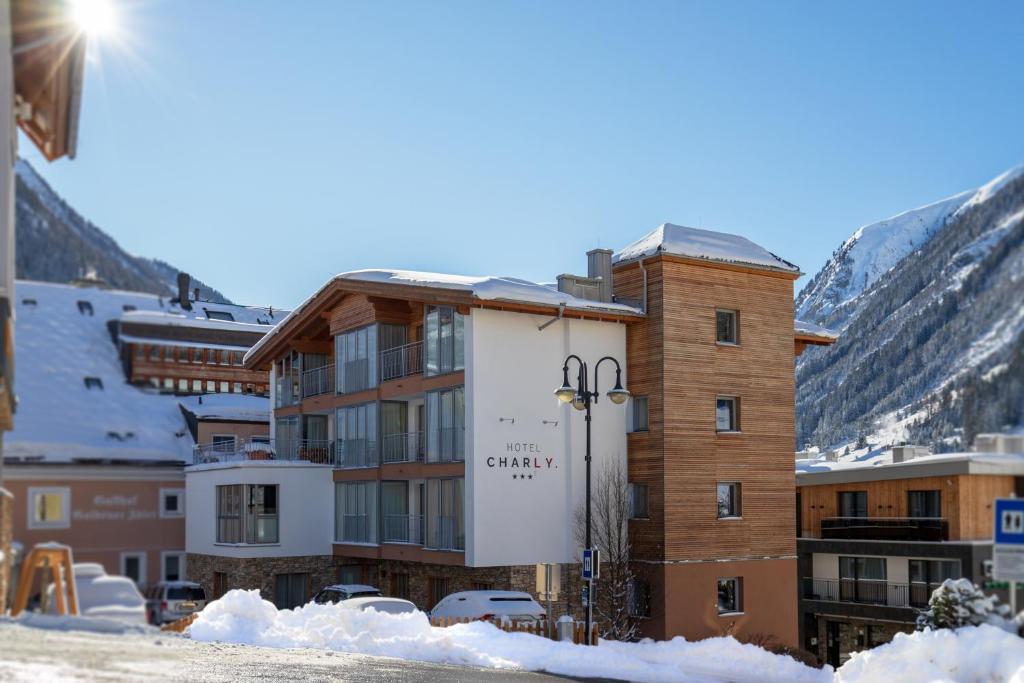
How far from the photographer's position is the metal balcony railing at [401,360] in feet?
110

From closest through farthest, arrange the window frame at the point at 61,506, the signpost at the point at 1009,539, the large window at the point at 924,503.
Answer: the window frame at the point at 61,506, the signpost at the point at 1009,539, the large window at the point at 924,503

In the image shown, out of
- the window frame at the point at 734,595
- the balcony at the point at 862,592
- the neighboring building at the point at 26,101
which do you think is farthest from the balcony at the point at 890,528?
the window frame at the point at 734,595

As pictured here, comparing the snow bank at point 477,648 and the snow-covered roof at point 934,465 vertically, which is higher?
the snow-covered roof at point 934,465

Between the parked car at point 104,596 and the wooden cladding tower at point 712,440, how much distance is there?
27.6 meters

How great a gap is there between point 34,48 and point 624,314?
2833 centimetres

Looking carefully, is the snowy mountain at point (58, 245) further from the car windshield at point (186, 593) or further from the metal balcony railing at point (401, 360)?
the metal balcony railing at point (401, 360)

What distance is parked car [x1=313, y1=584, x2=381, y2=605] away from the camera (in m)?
29.2

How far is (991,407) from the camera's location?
6570 mm

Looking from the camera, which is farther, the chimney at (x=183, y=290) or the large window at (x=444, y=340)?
the large window at (x=444, y=340)

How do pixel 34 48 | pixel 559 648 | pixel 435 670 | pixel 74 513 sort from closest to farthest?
pixel 34 48 → pixel 74 513 → pixel 435 670 → pixel 559 648

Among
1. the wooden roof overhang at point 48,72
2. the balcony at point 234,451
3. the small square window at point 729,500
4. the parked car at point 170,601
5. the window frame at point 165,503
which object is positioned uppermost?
the wooden roof overhang at point 48,72

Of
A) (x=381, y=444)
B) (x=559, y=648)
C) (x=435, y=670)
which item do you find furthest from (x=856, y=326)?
(x=381, y=444)

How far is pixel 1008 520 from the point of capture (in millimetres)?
7199

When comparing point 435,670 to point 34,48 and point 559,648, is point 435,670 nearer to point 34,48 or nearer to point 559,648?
point 559,648
